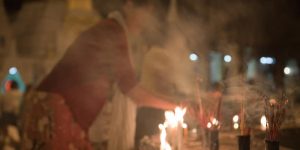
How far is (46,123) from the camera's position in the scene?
3127 mm

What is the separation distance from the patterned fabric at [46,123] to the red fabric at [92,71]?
0.08 meters

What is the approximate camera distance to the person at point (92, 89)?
3121 millimetres

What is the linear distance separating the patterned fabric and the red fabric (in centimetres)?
8

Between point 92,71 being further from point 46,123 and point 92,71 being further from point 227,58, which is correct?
point 227,58

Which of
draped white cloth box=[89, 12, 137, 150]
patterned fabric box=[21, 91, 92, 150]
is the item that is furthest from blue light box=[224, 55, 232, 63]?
patterned fabric box=[21, 91, 92, 150]

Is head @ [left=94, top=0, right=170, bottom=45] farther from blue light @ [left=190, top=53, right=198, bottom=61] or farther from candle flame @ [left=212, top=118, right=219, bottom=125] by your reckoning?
candle flame @ [left=212, top=118, right=219, bottom=125]

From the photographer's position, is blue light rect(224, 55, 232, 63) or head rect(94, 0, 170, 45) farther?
blue light rect(224, 55, 232, 63)

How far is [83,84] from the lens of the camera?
3256 millimetres

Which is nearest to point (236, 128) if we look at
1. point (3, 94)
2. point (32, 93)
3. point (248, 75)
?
point (248, 75)

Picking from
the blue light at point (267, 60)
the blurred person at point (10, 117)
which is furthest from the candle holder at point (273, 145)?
the blurred person at point (10, 117)

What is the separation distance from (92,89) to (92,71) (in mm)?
168

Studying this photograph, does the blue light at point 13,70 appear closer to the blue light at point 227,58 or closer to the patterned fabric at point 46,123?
the patterned fabric at point 46,123

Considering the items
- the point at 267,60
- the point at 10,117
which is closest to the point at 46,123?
the point at 10,117

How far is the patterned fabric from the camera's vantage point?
3.10 m
